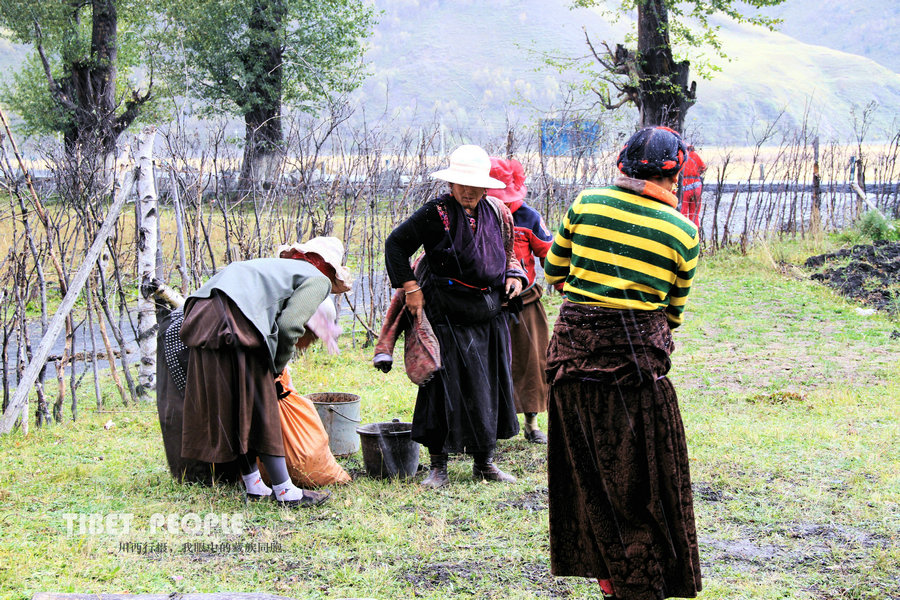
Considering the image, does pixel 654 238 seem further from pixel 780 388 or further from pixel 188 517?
pixel 780 388

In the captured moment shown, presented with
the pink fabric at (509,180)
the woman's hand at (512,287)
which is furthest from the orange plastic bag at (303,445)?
the pink fabric at (509,180)

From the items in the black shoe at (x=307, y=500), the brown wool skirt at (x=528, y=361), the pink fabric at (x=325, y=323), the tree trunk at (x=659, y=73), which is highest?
the tree trunk at (x=659, y=73)

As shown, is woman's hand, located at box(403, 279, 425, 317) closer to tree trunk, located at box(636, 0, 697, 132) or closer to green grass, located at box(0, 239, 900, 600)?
green grass, located at box(0, 239, 900, 600)

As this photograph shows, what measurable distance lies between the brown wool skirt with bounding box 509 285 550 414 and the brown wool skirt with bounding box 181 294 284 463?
6.10 ft

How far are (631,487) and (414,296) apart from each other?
5.91 ft

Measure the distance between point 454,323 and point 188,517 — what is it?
5.53ft

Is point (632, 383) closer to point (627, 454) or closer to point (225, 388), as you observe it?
point (627, 454)

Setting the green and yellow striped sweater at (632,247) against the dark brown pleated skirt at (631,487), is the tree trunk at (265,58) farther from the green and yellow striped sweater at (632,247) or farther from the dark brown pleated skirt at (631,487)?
the dark brown pleated skirt at (631,487)

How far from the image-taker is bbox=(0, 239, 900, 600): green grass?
318 centimetres

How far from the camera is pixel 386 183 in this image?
8.77 meters

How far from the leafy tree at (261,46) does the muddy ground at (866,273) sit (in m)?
12.4

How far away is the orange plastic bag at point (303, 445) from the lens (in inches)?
164

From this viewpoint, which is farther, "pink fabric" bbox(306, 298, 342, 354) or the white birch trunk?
the white birch trunk

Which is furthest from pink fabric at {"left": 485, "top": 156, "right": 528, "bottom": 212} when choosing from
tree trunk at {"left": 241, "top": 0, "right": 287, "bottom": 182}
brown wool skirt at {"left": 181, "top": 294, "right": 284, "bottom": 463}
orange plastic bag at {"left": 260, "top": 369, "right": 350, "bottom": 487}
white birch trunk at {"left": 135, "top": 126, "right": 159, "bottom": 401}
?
tree trunk at {"left": 241, "top": 0, "right": 287, "bottom": 182}
